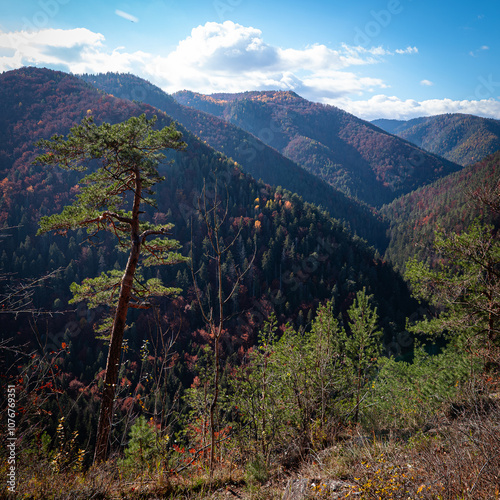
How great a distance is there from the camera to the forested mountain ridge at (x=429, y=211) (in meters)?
103

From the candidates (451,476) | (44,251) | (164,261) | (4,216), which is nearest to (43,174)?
(4,216)

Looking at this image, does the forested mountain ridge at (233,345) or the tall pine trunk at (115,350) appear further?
the tall pine trunk at (115,350)

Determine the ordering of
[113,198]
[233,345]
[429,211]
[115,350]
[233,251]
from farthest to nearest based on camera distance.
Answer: [429,211]
[233,251]
[233,345]
[113,198]
[115,350]

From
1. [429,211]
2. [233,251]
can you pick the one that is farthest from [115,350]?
[429,211]

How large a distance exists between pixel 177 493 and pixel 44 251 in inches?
3471

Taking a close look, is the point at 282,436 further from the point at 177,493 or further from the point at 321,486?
the point at 177,493

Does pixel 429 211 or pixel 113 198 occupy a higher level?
pixel 429 211

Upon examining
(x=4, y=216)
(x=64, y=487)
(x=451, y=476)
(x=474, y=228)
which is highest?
(x=474, y=228)

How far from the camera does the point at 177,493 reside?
374 cm

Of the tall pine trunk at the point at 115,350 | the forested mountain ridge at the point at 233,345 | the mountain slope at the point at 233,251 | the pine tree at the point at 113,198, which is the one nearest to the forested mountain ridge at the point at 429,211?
the forested mountain ridge at the point at 233,345

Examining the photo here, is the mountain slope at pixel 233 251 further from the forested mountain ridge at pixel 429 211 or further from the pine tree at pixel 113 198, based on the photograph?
the pine tree at pixel 113 198

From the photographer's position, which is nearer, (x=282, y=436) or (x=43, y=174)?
(x=282, y=436)

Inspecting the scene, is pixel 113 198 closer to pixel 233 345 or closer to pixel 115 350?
pixel 115 350

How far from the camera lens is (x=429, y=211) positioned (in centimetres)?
14100
